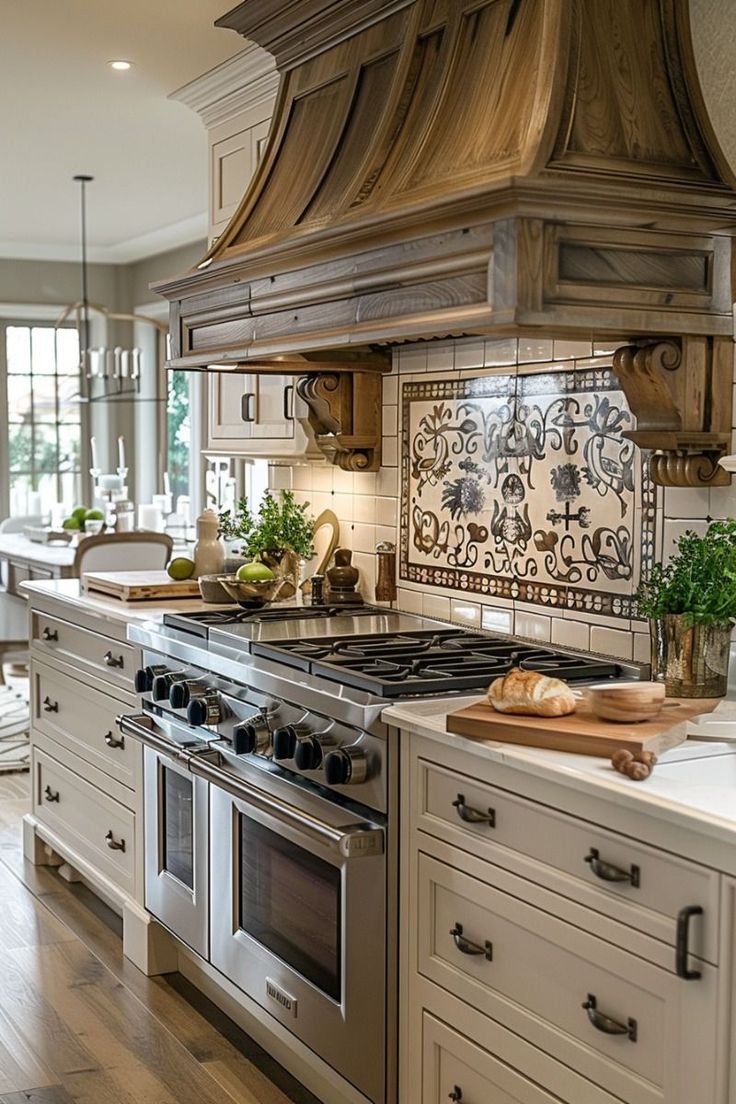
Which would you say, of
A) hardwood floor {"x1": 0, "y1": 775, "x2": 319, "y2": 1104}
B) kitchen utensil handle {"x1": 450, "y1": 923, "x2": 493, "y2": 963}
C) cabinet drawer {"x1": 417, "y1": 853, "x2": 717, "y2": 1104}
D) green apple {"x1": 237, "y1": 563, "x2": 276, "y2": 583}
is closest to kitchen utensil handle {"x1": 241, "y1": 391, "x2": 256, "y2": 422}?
green apple {"x1": 237, "y1": 563, "x2": 276, "y2": 583}

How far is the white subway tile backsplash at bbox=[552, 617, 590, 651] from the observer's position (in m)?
2.99

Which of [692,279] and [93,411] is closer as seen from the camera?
[692,279]

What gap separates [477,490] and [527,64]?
1.18 m

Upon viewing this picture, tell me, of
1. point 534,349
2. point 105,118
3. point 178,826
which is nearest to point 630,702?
point 534,349

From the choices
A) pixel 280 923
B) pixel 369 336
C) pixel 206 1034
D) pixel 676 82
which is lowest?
pixel 206 1034

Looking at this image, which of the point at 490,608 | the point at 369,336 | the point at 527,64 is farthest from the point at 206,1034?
the point at 527,64

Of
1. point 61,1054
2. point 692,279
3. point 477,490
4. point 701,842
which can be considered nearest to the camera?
point 701,842

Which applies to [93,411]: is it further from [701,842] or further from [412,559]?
[701,842]

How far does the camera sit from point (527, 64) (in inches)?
96.8

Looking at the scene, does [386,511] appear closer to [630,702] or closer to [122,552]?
[630,702]

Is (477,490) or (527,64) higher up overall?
(527,64)

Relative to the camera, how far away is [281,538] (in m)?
3.97

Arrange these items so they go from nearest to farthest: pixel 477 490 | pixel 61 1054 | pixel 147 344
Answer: pixel 61 1054 → pixel 477 490 → pixel 147 344

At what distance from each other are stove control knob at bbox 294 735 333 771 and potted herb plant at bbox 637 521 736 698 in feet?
2.22
